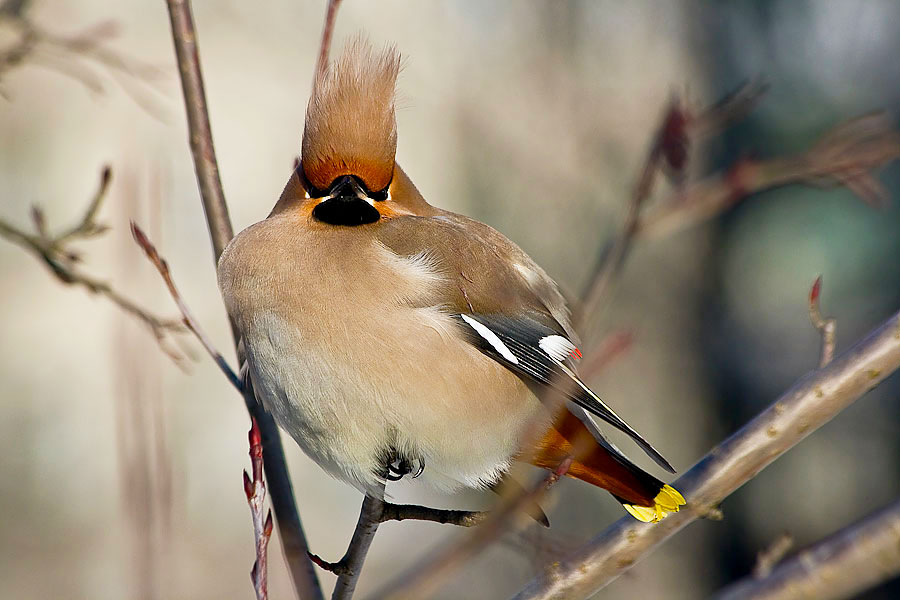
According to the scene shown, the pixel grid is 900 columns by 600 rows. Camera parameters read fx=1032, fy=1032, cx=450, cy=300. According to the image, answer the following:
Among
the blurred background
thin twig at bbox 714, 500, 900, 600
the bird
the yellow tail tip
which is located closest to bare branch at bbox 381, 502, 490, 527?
the bird

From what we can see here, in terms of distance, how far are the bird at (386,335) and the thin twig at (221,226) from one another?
0.08 m

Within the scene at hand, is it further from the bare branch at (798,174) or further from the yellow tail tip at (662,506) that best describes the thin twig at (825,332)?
the yellow tail tip at (662,506)

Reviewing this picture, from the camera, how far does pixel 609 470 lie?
210 cm

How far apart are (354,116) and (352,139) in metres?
0.05

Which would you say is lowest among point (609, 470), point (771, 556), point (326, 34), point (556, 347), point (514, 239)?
point (771, 556)

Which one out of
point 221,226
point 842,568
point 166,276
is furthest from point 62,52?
point 842,568

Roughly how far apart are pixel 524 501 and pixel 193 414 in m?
5.62

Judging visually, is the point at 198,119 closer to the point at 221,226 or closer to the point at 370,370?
the point at 221,226

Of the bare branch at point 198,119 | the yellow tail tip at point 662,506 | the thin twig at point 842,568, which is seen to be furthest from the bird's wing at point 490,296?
the thin twig at point 842,568

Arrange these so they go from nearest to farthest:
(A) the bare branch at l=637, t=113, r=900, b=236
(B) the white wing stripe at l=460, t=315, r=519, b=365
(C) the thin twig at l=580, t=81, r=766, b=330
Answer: (C) the thin twig at l=580, t=81, r=766, b=330 < (A) the bare branch at l=637, t=113, r=900, b=236 < (B) the white wing stripe at l=460, t=315, r=519, b=365

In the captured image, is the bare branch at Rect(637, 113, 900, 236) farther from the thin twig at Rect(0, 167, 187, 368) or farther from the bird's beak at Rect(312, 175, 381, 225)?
the thin twig at Rect(0, 167, 187, 368)

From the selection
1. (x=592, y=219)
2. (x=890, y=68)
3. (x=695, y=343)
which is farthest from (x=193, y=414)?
(x=890, y=68)

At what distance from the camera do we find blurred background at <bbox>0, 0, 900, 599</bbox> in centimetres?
625

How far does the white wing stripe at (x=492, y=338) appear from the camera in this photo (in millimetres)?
2223
